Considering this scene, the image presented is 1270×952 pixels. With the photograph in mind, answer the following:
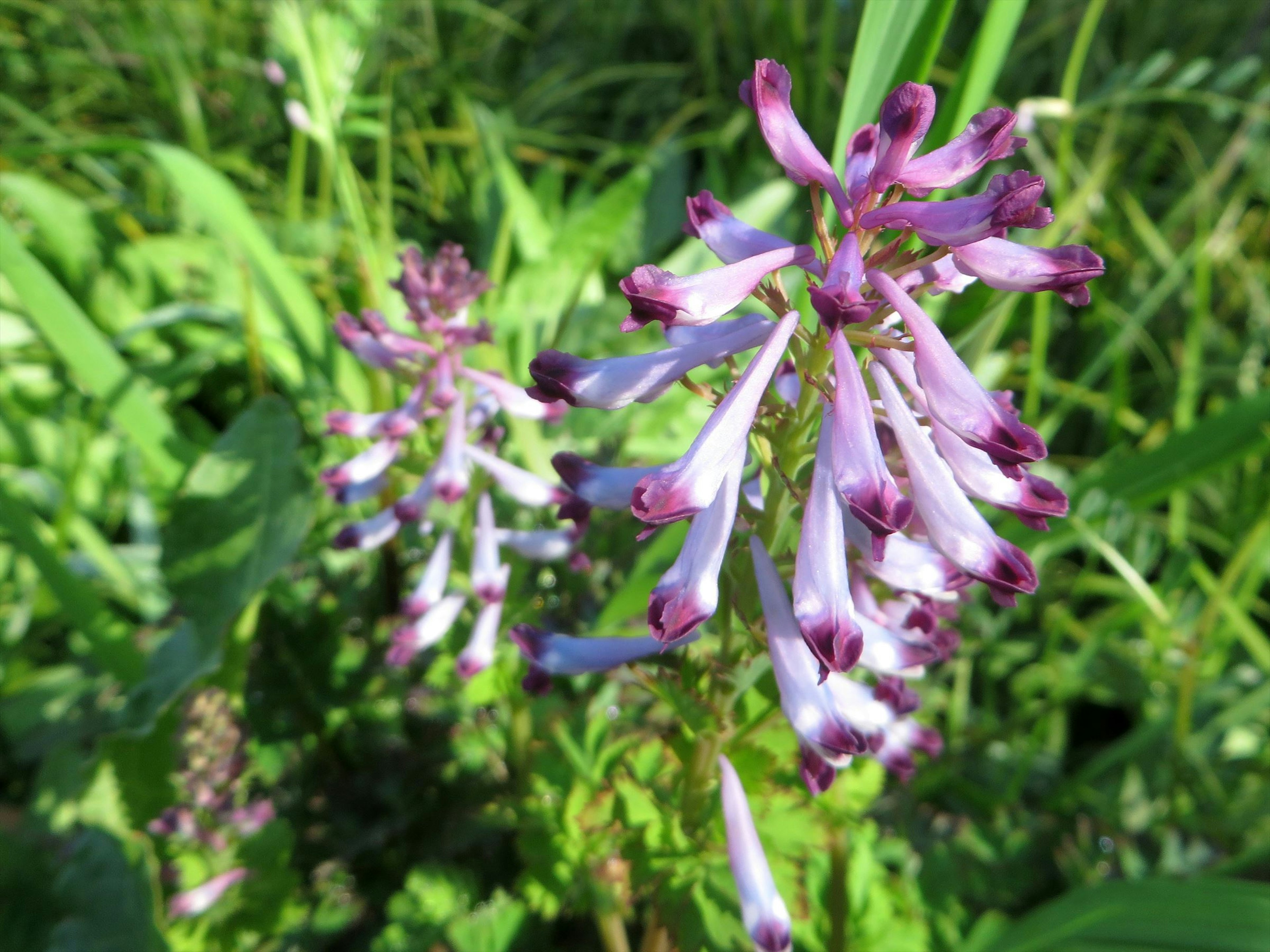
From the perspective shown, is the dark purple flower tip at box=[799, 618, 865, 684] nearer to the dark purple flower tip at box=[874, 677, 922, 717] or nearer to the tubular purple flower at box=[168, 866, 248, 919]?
the dark purple flower tip at box=[874, 677, 922, 717]

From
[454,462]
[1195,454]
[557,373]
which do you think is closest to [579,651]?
[557,373]

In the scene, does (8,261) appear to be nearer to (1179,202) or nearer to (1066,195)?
(1066,195)

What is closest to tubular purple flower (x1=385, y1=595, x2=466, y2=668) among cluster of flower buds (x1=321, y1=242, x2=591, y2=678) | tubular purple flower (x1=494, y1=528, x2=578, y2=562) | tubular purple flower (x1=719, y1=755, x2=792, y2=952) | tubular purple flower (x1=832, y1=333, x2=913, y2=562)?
cluster of flower buds (x1=321, y1=242, x2=591, y2=678)

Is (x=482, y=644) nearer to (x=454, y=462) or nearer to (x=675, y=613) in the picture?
(x=454, y=462)

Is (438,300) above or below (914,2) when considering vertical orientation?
below

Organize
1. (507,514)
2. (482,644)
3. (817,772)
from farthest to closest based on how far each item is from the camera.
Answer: (507,514), (482,644), (817,772)

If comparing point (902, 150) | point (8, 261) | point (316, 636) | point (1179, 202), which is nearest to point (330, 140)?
point (8, 261)
